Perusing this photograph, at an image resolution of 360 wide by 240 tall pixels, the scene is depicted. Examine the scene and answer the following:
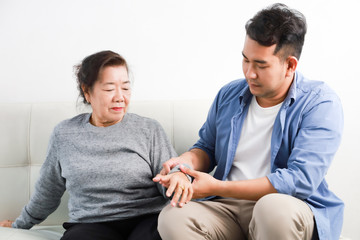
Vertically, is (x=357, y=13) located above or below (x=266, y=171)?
above

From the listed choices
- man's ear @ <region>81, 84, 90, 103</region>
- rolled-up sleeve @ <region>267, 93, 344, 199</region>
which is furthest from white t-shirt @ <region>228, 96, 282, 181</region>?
man's ear @ <region>81, 84, 90, 103</region>

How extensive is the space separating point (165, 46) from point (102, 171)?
2.67 ft

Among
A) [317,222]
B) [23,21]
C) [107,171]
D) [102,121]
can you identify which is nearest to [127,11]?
[23,21]

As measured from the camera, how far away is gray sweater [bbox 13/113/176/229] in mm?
1641

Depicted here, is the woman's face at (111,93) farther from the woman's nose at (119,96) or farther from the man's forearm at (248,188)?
the man's forearm at (248,188)

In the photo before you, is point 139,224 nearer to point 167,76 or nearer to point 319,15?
point 167,76

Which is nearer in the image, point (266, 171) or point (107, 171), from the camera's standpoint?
A: point (266, 171)

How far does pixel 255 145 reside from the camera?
5.17 feet

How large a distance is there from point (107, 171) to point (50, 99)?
719mm

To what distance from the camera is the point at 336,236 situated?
143 centimetres

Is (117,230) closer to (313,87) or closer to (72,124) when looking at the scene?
(72,124)

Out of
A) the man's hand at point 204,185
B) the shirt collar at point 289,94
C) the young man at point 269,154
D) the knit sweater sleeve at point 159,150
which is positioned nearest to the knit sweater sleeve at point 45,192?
the knit sweater sleeve at point 159,150

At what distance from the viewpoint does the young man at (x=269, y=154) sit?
1.32m

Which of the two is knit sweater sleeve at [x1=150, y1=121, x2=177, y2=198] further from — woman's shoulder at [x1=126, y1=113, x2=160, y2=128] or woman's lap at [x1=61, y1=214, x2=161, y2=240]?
woman's lap at [x1=61, y1=214, x2=161, y2=240]
